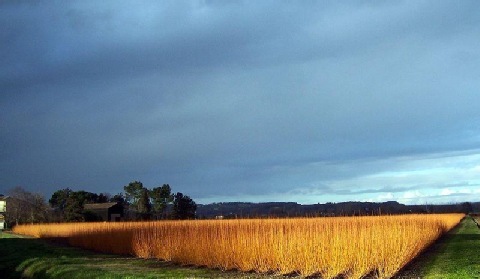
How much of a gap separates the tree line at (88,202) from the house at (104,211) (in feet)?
1.22

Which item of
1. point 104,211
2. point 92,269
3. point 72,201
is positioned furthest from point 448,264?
point 72,201

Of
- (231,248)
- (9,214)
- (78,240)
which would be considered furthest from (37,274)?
(9,214)

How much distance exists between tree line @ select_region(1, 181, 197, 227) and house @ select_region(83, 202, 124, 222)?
1.22 ft

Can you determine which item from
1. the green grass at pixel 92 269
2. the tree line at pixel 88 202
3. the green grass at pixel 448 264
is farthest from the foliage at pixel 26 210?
the green grass at pixel 448 264

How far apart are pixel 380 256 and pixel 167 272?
6.34 metres

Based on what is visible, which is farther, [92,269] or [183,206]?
[183,206]

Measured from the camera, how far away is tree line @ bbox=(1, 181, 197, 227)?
55438 mm

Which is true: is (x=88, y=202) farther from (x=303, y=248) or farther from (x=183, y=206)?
(x=303, y=248)

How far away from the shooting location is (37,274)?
18.0 meters

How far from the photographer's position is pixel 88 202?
198 ft

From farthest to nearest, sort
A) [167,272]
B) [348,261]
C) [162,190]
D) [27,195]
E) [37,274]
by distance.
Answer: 1. [27,195]
2. [162,190]
3. [37,274]
4. [167,272]
5. [348,261]

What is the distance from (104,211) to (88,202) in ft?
24.4

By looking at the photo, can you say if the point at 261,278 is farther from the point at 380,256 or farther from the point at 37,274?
the point at 37,274

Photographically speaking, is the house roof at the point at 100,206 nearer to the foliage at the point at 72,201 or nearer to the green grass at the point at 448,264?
the foliage at the point at 72,201
